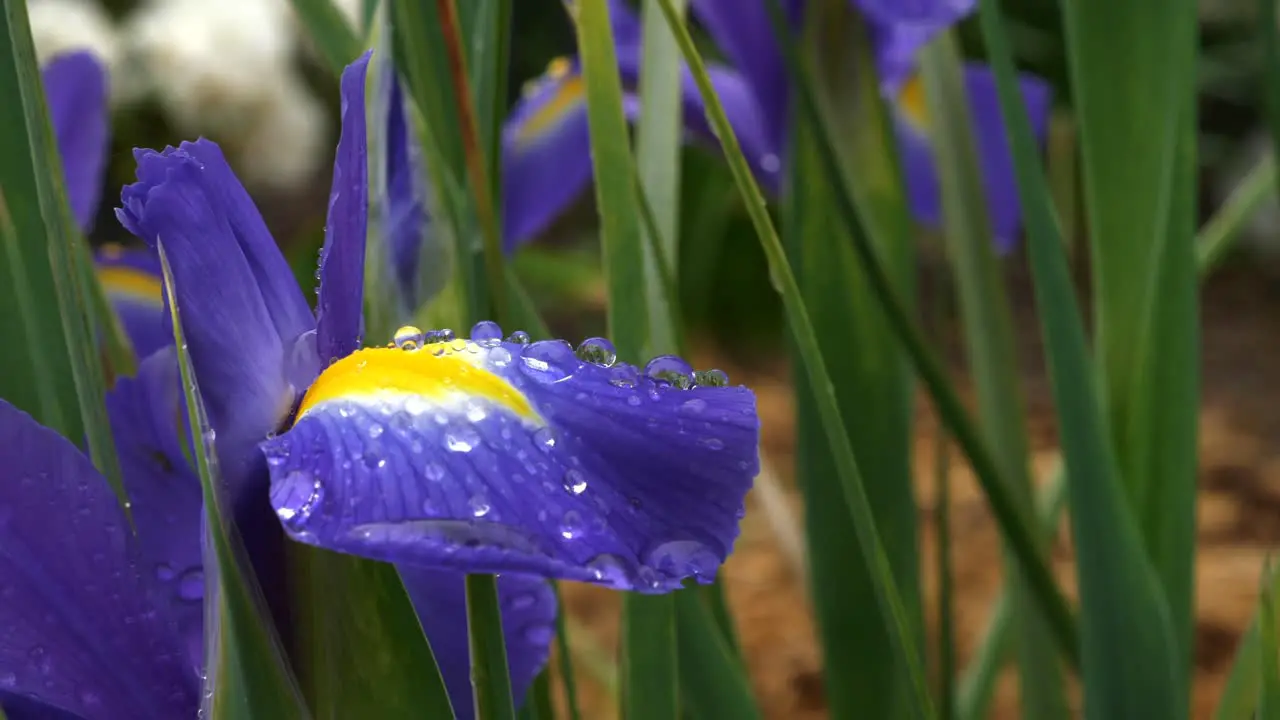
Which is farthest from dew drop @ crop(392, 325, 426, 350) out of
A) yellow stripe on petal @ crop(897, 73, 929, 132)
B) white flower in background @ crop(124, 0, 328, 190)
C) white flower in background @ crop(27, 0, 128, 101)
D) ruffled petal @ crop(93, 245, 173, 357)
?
white flower in background @ crop(124, 0, 328, 190)

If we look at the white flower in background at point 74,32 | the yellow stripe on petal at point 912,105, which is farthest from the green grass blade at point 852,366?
the white flower in background at point 74,32

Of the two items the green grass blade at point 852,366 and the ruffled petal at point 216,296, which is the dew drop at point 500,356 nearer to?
the ruffled petal at point 216,296

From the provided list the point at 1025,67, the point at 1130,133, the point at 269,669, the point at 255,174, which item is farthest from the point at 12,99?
the point at 1025,67

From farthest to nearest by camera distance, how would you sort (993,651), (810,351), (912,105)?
1. (912,105)
2. (993,651)
3. (810,351)

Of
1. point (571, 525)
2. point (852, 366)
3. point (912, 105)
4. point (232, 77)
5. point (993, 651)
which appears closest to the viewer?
point (571, 525)

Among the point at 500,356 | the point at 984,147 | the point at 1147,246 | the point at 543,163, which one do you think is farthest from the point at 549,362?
the point at 984,147

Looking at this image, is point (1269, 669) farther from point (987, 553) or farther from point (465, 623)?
point (987, 553)

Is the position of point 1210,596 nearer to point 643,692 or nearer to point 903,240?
point 903,240
